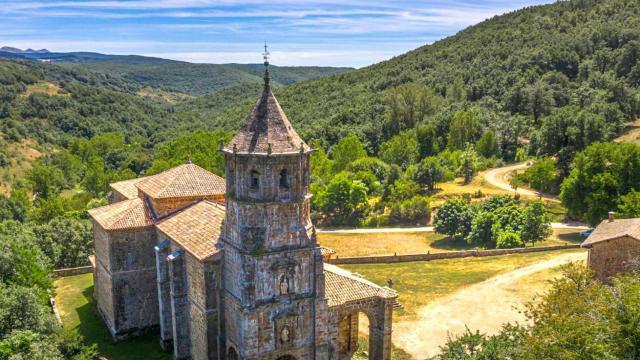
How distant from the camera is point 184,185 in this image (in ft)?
108

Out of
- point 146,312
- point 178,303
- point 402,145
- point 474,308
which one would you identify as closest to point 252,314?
point 178,303

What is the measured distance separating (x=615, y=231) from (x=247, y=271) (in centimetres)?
2441

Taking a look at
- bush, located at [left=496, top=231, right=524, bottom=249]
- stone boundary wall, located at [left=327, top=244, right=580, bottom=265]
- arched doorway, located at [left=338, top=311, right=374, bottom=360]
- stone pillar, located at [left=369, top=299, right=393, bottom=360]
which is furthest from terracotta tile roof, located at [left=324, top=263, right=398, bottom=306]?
bush, located at [left=496, top=231, right=524, bottom=249]

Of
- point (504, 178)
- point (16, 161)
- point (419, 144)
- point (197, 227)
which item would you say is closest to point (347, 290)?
point (197, 227)

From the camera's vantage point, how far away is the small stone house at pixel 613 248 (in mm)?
33188

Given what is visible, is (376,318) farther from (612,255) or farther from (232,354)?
(612,255)

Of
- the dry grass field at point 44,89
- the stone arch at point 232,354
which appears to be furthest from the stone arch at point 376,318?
the dry grass field at point 44,89

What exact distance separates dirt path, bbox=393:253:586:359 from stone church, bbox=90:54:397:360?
153 inches

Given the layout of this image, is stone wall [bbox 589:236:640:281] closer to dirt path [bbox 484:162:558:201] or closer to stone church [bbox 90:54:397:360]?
stone church [bbox 90:54:397:360]

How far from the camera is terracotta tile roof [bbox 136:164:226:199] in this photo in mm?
32312

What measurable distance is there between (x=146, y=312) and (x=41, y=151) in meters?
83.5

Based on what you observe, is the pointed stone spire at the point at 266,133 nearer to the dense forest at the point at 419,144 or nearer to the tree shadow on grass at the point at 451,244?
the dense forest at the point at 419,144

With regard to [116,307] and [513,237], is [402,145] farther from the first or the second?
[116,307]

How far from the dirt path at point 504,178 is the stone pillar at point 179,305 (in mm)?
50233
